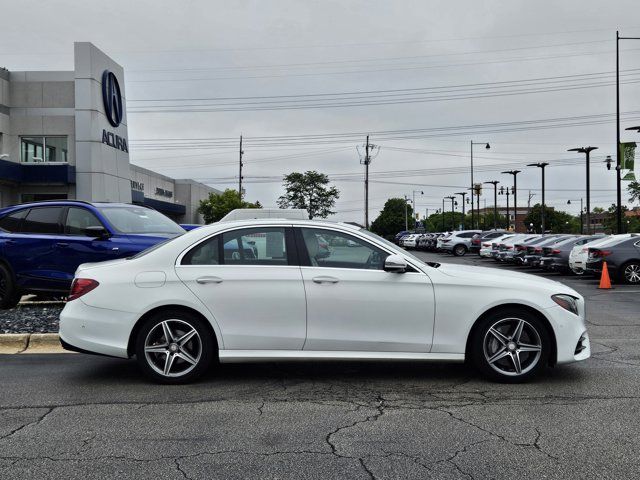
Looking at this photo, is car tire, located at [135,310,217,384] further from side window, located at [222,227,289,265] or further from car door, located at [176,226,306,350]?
side window, located at [222,227,289,265]

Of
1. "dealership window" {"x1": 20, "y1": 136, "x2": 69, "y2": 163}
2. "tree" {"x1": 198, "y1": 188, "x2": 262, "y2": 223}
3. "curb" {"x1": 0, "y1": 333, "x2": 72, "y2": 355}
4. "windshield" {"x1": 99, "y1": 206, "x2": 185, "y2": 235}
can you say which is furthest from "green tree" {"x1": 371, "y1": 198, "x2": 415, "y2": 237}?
"curb" {"x1": 0, "y1": 333, "x2": 72, "y2": 355}

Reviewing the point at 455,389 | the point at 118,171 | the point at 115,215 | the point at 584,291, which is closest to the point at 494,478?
the point at 455,389

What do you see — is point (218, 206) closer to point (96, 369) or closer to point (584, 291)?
point (584, 291)

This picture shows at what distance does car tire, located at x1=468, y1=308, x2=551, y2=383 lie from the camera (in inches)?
229

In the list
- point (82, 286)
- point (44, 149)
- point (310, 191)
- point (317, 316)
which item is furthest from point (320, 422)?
point (310, 191)

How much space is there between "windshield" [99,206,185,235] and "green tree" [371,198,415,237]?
134907 mm

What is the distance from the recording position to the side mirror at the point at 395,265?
575 cm

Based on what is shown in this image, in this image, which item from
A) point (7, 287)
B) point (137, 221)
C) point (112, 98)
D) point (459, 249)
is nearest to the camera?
point (7, 287)

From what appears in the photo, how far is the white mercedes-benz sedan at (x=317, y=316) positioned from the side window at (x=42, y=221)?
4412 millimetres

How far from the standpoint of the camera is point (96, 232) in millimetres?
9383

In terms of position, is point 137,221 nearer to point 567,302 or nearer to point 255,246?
point 255,246

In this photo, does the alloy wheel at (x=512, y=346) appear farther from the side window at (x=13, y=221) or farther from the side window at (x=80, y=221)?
the side window at (x=13, y=221)

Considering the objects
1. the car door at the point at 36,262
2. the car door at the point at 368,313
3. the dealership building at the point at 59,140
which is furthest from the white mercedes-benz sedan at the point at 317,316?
the dealership building at the point at 59,140

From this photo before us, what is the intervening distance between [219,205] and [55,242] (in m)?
55.3
